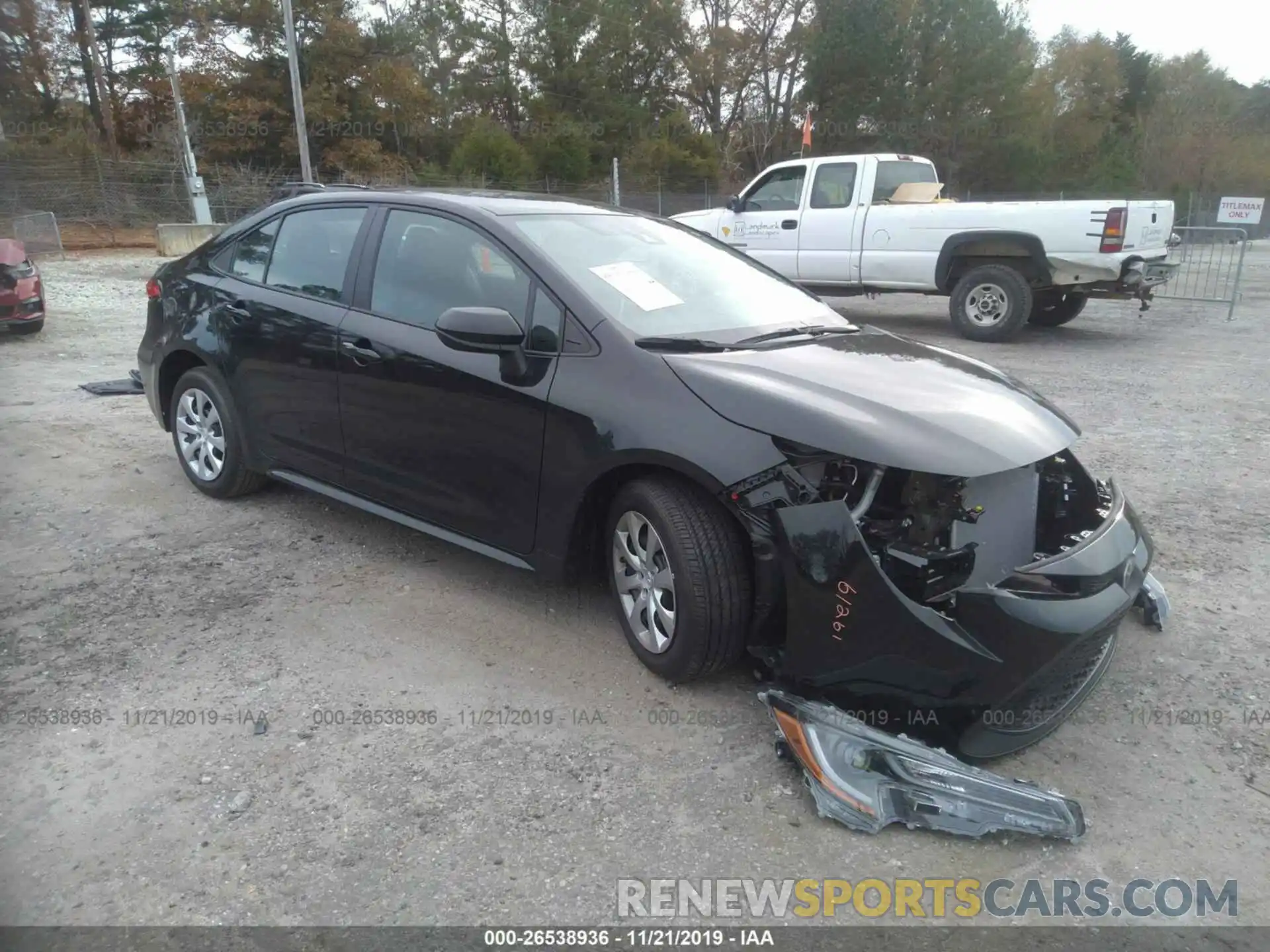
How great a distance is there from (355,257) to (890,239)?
8285 mm

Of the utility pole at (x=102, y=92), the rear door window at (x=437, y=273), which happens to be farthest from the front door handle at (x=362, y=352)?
the utility pole at (x=102, y=92)

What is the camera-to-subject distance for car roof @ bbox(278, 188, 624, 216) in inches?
153

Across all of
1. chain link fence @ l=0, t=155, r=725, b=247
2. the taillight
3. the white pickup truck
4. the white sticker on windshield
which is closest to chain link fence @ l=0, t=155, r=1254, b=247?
chain link fence @ l=0, t=155, r=725, b=247

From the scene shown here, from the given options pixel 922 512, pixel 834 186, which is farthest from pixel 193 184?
pixel 922 512

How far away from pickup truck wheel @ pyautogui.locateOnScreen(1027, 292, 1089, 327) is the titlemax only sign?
4708mm

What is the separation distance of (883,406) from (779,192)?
9751 millimetres

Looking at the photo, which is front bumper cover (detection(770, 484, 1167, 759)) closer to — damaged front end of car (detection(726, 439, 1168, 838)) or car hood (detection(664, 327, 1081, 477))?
damaged front end of car (detection(726, 439, 1168, 838))

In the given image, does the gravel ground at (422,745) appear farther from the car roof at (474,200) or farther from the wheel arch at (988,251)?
the wheel arch at (988,251)

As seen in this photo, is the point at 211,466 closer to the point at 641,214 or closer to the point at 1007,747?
the point at 641,214

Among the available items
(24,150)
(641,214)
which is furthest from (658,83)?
(641,214)

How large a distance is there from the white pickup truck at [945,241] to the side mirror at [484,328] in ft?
27.0

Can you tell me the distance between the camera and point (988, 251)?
1012 cm

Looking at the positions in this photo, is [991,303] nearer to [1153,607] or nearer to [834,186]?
[834,186]
